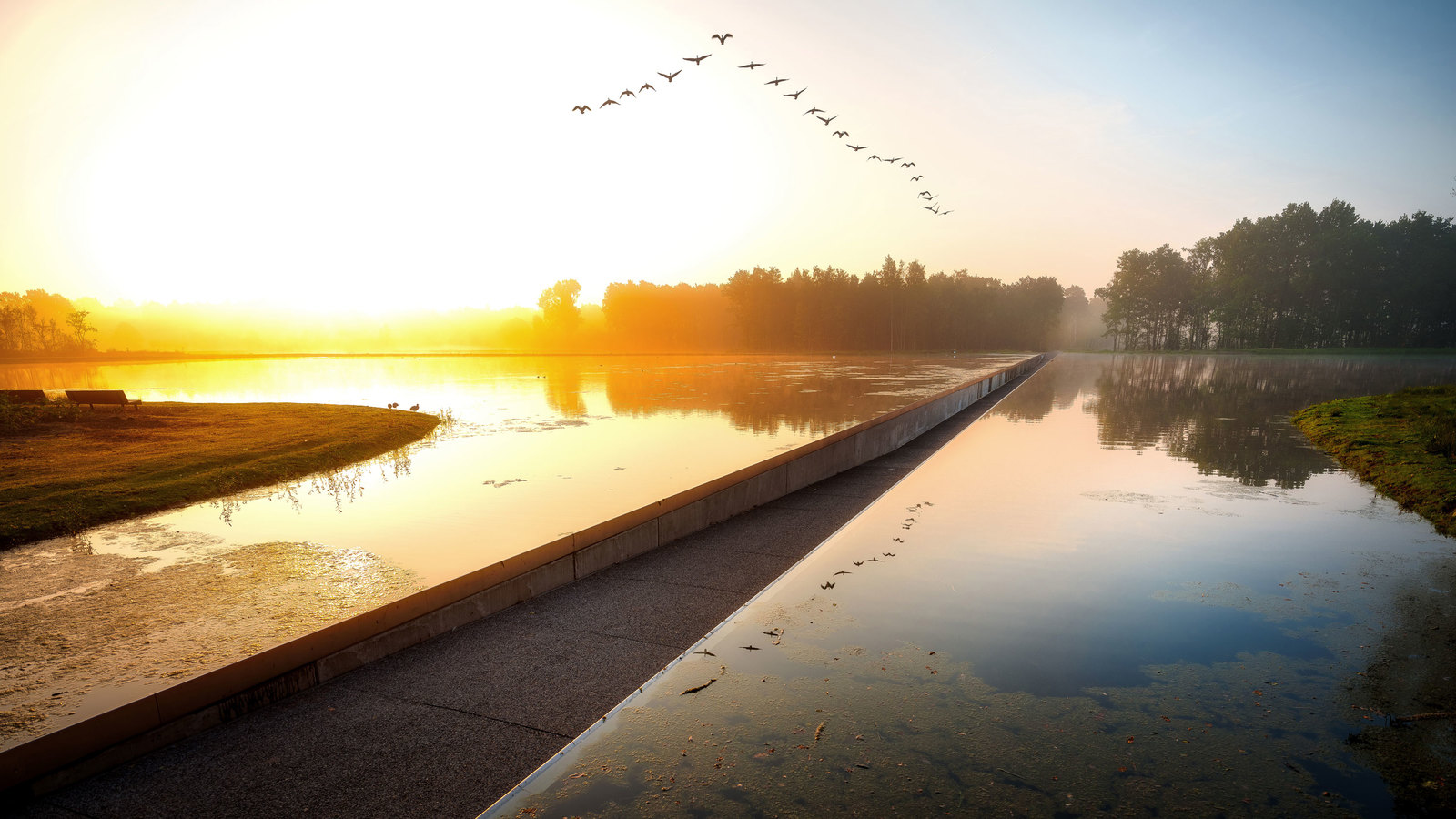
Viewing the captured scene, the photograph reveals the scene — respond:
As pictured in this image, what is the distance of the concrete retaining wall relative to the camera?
3418 mm

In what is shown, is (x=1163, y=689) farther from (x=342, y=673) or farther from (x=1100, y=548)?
(x=342, y=673)

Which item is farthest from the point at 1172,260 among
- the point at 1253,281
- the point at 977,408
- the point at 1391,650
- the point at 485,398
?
the point at 1391,650

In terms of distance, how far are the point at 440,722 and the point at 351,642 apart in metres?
1.08

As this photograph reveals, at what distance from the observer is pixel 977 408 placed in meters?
23.5

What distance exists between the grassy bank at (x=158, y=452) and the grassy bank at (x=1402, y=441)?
1719cm

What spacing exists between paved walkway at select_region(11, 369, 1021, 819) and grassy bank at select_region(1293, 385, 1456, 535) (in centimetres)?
987

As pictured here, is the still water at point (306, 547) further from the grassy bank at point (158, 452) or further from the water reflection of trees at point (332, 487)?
the grassy bank at point (158, 452)

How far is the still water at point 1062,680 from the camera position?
335 centimetres

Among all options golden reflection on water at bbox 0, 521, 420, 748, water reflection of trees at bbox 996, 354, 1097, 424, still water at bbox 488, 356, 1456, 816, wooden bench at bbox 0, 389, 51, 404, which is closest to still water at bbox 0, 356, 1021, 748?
golden reflection on water at bbox 0, 521, 420, 748

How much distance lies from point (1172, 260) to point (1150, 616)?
13820 cm

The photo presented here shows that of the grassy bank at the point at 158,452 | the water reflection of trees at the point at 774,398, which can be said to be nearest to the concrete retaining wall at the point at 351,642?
the grassy bank at the point at 158,452

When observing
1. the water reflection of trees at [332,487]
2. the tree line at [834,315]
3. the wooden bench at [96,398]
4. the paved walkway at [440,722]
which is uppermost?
the tree line at [834,315]

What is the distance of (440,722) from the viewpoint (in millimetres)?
3982

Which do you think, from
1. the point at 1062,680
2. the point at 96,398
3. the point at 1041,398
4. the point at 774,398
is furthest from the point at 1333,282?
the point at 96,398
